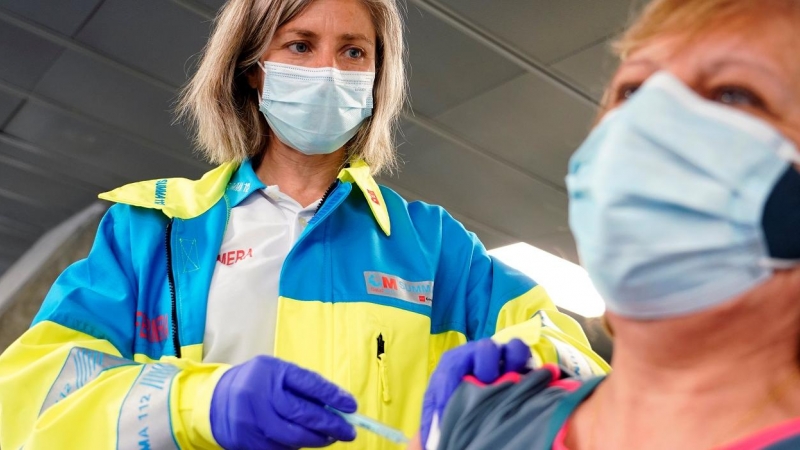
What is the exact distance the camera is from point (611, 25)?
267cm

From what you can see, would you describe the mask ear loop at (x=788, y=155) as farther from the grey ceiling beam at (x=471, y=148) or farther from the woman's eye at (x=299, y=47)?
the grey ceiling beam at (x=471, y=148)

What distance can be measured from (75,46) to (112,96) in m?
0.41

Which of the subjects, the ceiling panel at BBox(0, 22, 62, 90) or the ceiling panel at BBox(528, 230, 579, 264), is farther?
the ceiling panel at BBox(528, 230, 579, 264)

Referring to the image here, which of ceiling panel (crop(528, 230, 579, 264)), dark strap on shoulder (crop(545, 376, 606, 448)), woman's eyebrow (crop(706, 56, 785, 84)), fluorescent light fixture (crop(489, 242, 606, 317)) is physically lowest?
fluorescent light fixture (crop(489, 242, 606, 317))

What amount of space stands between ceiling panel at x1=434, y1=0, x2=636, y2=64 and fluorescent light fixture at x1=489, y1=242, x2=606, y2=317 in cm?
226

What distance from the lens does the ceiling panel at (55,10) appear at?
2898mm

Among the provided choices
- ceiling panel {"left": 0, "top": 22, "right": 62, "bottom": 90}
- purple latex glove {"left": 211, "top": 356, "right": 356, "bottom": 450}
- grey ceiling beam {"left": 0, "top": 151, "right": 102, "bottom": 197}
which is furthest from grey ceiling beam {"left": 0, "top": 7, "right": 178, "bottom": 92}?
purple latex glove {"left": 211, "top": 356, "right": 356, "bottom": 450}

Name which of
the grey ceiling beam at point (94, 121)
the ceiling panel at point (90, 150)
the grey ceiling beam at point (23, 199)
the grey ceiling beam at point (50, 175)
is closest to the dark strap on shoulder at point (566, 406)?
the grey ceiling beam at point (94, 121)

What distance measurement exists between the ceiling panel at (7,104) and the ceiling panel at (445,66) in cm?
188

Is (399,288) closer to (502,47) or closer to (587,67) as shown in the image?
(502,47)

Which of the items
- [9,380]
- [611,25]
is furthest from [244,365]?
[611,25]

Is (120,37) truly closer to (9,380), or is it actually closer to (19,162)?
(19,162)

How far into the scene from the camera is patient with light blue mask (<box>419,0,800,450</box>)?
63cm

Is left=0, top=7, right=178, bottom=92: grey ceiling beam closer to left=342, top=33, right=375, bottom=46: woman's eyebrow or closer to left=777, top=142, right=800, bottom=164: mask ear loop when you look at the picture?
left=342, top=33, right=375, bottom=46: woman's eyebrow
